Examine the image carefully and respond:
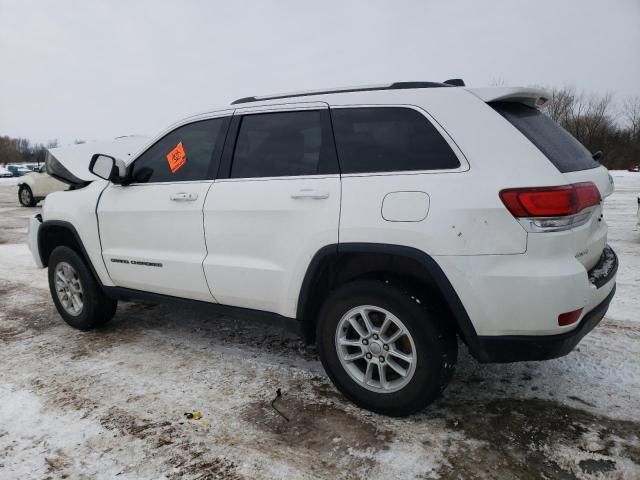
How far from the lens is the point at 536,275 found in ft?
7.49

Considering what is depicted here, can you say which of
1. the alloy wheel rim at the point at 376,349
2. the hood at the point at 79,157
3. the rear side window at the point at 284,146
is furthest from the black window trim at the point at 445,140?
the hood at the point at 79,157

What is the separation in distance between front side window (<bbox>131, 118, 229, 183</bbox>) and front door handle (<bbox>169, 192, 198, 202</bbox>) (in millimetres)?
136

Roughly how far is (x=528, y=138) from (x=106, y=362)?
3.24 metres

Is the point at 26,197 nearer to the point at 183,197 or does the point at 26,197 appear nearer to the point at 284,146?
the point at 183,197

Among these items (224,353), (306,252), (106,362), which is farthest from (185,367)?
(306,252)

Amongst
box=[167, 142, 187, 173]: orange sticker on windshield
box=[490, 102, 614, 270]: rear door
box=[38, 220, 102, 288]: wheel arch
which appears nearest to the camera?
box=[490, 102, 614, 270]: rear door

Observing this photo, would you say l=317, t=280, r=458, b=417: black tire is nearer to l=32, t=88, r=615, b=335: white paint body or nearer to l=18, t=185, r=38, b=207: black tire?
l=32, t=88, r=615, b=335: white paint body

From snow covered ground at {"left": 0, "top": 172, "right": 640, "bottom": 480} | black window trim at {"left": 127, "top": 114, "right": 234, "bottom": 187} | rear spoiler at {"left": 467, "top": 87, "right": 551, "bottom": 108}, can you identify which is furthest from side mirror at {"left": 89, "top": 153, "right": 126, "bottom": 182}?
rear spoiler at {"left": 467, "top": 87, "right": 551, "bottom": 108}

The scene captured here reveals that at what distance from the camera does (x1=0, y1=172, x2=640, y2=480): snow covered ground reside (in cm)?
236

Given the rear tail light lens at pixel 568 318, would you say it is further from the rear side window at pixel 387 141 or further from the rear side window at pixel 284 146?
the rear side window at pixel 284 146

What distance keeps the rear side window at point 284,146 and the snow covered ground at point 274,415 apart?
1.40 metres

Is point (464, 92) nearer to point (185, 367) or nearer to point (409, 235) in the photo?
point (409, 235)

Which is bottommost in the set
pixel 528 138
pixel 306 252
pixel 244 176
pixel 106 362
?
pixel 106 362

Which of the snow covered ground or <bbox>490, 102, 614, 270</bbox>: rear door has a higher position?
<bbox>490, 102, 614, 270</bbox>: rear door
